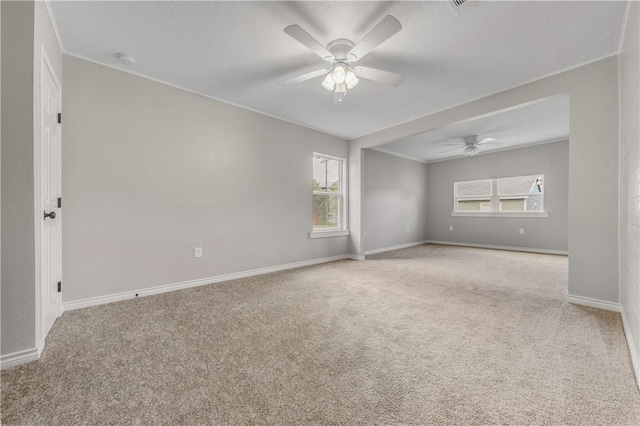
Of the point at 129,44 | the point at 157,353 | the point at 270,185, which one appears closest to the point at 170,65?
the point at 129,44

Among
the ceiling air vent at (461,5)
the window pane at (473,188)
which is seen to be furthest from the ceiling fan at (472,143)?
the ceiling air vent at (461,5)

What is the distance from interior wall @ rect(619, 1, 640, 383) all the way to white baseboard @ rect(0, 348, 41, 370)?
352 cm

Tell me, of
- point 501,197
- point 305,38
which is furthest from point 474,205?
point 305,38

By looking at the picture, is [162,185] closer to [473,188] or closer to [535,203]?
[473,188]

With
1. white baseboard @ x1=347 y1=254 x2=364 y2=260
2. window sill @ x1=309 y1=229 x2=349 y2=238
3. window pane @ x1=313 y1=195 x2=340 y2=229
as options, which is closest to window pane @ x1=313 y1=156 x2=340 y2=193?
window pane @ x1=313 y1=195 x2=340 y2=229

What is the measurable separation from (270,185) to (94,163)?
80.1 inches

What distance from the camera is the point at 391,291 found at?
3.03m

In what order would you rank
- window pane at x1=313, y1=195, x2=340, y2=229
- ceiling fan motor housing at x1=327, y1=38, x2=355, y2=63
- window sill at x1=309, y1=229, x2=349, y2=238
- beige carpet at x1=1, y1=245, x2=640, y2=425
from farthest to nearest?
window pane at x1=313, y1=195, x2=340, y2=229, window sill at x1=309, y1=229, x2=349, y2=238, ceiling fan motor housing at x1=327, y1=38, x2=355, y2=63, beige carpet at x1=1, y1=245, x2=640, y2=425

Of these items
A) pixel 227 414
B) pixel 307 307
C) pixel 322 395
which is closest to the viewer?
pixel 227 414

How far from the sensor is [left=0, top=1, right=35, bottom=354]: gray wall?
1.54m

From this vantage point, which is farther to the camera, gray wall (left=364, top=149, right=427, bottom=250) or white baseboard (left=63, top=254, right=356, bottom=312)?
gray wall (left=364, top=149, right=427, bottom=250)

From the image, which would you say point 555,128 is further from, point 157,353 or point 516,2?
point 157,353

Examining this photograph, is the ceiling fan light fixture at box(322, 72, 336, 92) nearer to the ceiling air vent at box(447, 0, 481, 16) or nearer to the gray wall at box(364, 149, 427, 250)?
the ceiling air vent at box(447, 0, 481, 16)

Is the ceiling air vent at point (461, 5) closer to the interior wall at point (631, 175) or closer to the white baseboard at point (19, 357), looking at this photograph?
the interior wall at point (631, 175)
